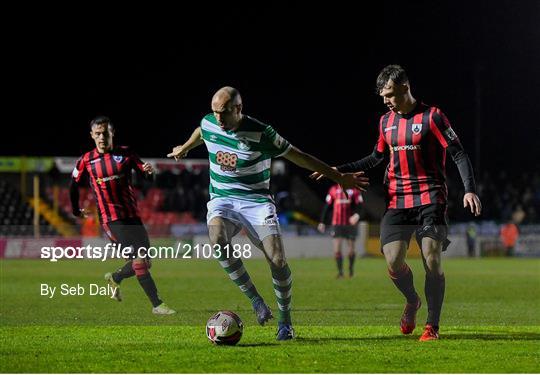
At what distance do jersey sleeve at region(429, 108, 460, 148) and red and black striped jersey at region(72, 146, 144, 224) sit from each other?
3.87 metres

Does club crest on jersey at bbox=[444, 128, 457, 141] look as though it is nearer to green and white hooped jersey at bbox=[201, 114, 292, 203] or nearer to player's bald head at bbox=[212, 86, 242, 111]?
green and white hooped jersey at bbox=[201, 114, 292, 203]

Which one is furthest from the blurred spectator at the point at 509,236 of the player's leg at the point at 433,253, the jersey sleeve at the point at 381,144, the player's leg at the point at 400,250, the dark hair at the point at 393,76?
the dark hair at the point at 393,76

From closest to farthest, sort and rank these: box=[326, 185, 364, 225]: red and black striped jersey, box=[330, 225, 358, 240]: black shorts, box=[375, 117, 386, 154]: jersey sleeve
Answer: box=[375, 117, 386, 154]: jersey sleeve, box=[330, 225, 358, 240]: black shorts, box=[326, 185, 364, 225]: red and black striped jersey

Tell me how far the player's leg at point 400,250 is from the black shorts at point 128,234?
11.7ft

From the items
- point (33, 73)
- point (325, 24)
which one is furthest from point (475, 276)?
point (33, 73)

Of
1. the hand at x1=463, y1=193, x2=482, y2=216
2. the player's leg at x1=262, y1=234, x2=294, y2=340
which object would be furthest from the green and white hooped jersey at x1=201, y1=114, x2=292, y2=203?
the hand at x1=463, y1=193, x2=482, y2=216

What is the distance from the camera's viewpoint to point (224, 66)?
33.5 meters

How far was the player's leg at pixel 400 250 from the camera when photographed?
771 centimetres

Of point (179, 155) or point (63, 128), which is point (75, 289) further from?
point (63, 128)

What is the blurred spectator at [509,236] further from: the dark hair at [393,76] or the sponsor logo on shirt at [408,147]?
the dark hair at [393,76]

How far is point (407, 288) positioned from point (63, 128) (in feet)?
95.8

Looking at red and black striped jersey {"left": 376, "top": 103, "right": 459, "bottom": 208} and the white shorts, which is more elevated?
red and black striped jersey {"left": 376, "top": 103, "right": 459, "bottom": 208}

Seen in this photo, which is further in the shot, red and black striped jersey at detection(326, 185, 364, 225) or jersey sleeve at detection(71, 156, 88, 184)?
red and black striped jersey at detection(326, 185, 364, 225)

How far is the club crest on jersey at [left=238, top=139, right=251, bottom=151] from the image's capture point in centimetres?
751
